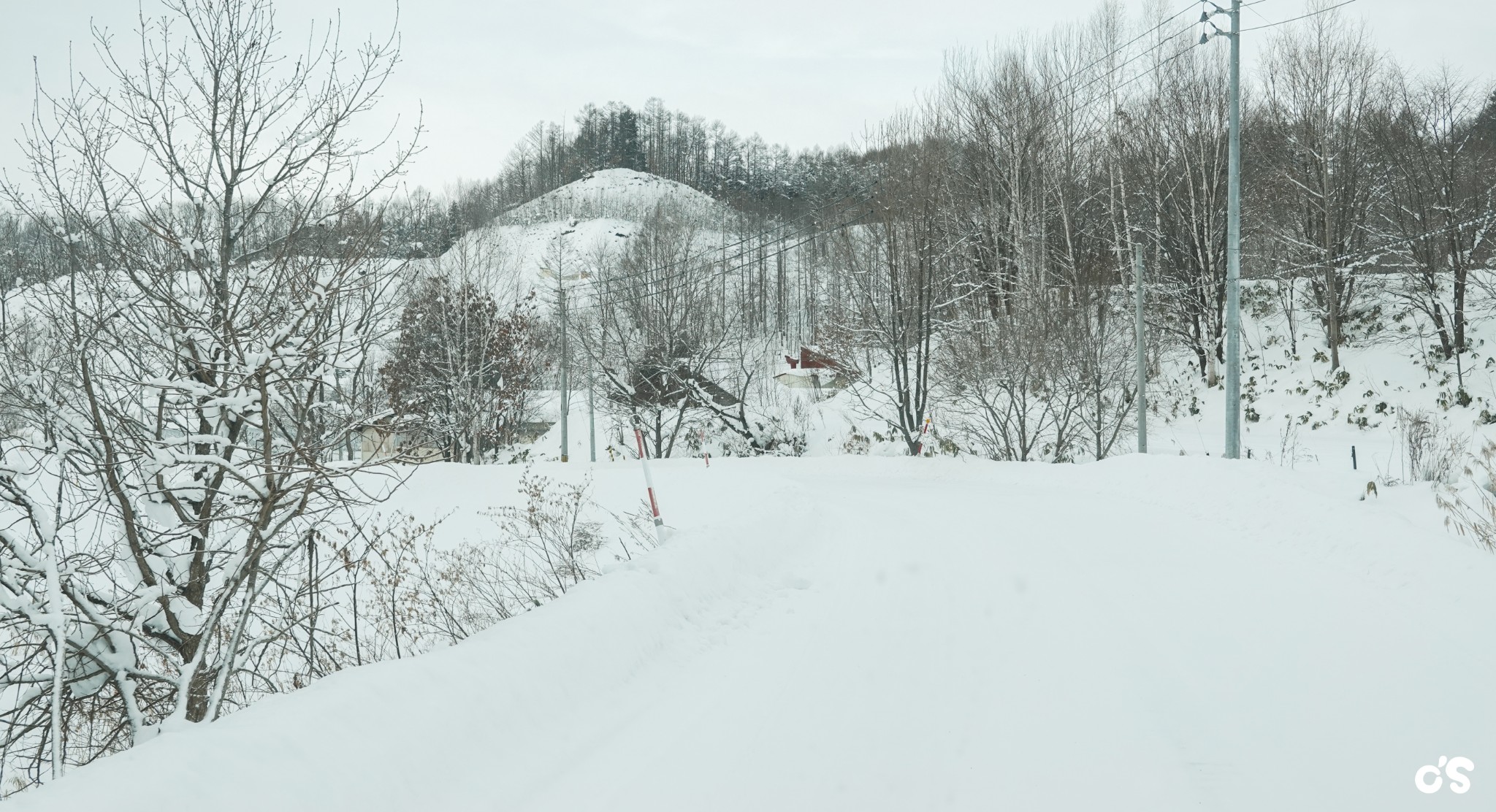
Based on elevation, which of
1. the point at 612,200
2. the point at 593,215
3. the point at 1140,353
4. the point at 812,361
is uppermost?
the point at 612,200

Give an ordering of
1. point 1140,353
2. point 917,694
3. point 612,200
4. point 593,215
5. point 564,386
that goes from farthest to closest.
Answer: point 612,200
point 593,215
point 564,386
point 1140,353
point 917,694

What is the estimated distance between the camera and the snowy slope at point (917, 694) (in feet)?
11.4

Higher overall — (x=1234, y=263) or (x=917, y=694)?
(x=1234, y=263)

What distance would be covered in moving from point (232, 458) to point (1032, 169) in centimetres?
3136

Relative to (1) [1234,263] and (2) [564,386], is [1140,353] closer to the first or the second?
(1) [1234,263]

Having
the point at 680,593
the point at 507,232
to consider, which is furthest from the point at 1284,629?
the point at 507,232

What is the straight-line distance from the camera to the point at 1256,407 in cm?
2853

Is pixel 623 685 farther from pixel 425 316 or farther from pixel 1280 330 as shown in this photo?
pixel 1280 330

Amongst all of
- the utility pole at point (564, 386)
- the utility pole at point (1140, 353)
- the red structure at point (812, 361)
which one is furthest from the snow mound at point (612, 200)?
the utility pole at point (1140, 353)

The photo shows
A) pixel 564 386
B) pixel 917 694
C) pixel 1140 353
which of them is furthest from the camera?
pixel 564 386

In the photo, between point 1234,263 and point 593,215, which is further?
point 593,215

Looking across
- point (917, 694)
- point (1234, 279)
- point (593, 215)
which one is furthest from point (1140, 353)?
point (593, 215)

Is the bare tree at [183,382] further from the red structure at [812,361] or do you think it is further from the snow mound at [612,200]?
the snow mound at [612,200]

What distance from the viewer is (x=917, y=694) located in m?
4.72
